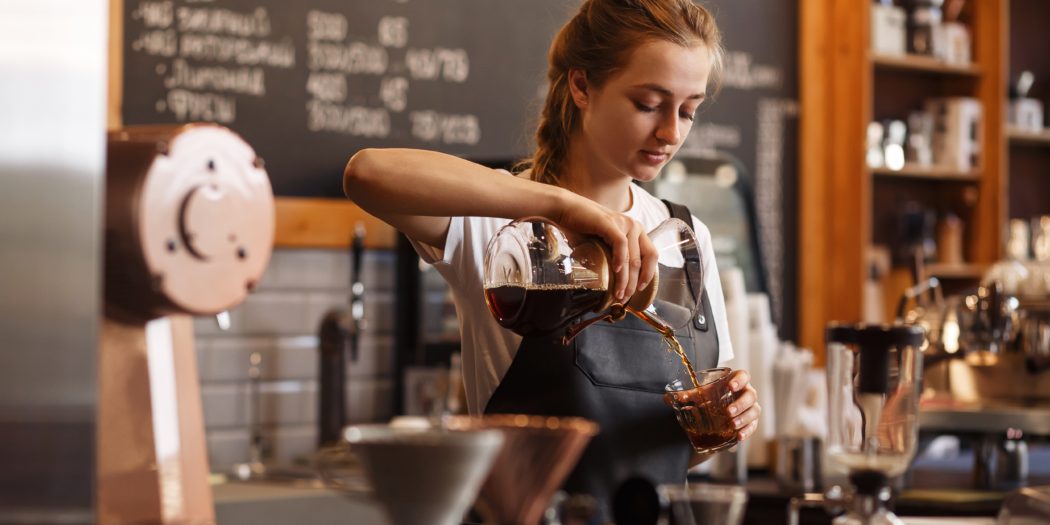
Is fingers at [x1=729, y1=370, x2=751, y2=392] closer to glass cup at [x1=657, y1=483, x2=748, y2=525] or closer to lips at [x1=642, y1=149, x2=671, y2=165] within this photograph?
lips at [x1=642, y1=149, x2=671, y2=165]

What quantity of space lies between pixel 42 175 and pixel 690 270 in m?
0.88

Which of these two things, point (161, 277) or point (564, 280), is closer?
point (161, 277)

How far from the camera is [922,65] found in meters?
4.98

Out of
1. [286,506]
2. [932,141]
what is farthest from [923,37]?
[286,506]

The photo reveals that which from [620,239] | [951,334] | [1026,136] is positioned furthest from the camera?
[1026,136]

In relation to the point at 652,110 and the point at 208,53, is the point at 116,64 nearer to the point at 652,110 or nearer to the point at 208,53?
the point at 208,53

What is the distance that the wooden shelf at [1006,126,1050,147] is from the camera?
522 cm

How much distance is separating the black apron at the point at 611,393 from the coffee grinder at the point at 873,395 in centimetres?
28

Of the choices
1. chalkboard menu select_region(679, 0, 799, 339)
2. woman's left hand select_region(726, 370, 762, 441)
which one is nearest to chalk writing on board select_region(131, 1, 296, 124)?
chalkboard menu select_region(679, 0, 799, 339)

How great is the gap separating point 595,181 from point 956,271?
362 centimetres

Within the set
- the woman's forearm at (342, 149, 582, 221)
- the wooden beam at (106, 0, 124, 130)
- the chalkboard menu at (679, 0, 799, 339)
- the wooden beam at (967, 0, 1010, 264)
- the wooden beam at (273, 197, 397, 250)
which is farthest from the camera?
the wooden beam at (967, 0, 1010, 264)

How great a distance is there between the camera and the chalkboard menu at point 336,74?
344cm

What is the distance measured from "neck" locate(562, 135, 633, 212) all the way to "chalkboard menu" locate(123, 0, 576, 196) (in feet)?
5.00

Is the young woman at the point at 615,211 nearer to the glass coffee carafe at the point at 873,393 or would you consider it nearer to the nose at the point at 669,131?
the nose at the point at 669,131
